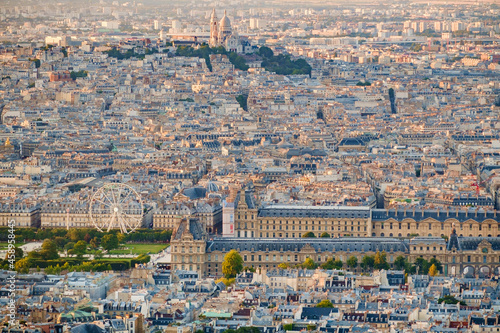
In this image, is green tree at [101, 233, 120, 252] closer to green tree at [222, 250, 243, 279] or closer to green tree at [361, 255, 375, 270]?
green tree at [222, 250, 243, 279]

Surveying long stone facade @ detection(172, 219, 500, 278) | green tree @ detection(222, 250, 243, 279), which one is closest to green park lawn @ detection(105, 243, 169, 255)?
long stone facade @ detection(172, 219, 500, 278)

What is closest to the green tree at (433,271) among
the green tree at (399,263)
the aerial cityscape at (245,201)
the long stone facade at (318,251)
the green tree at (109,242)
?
the aerial cityscape at (245,201)

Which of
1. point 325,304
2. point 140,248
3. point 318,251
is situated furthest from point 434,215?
point 325,304

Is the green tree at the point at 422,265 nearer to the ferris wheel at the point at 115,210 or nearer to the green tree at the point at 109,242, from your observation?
the green tree at the point at 109,242

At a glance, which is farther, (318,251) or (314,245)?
(314,245)

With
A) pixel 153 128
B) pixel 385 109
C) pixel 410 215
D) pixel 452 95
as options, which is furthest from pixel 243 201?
pixel 452 95

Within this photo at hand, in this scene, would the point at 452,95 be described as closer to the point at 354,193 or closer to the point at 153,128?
the point at 153,128

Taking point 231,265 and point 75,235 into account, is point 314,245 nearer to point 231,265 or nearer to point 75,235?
point 231,265
